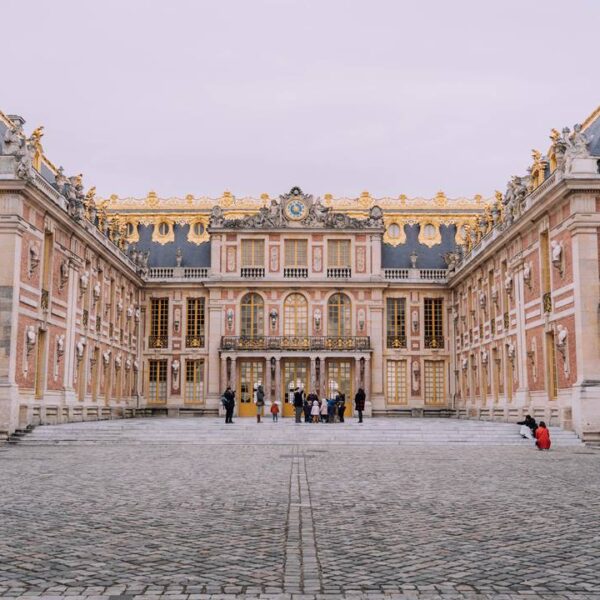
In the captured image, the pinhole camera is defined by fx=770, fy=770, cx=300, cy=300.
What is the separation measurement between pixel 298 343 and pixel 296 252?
5292 mm

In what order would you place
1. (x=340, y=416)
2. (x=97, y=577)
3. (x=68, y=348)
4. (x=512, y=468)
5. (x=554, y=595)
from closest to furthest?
(x=554, y=595) → (x=97, y=577) → (x=512, y=468) → (x=68, y=348) → (x=340, y=416)

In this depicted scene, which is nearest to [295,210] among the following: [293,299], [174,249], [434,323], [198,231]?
[293,299]

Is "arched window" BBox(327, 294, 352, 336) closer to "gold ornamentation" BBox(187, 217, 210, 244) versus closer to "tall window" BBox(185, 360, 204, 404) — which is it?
"tall window" BBox(185, 360, 204, 404)

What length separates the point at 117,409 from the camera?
38.2m

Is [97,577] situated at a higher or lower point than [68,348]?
lower

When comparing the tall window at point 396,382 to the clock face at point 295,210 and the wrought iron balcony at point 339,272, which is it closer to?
the wrought iron balcony at point 339,272

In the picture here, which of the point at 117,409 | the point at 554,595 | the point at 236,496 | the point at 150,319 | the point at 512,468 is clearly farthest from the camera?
the point at 150,319

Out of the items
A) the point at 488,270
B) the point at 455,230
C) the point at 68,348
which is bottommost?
the point at 68,348

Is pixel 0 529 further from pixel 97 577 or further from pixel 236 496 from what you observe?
pixel 236 496

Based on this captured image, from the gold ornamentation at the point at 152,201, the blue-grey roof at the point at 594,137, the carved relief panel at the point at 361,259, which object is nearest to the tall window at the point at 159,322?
the gold ornamentation at the point at 152,201

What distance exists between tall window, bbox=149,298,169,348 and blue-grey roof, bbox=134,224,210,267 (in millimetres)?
2720

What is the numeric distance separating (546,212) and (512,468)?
45.9 feet

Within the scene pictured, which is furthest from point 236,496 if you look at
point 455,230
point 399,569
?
point 455,230

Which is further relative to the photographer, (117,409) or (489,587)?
(117,409)
